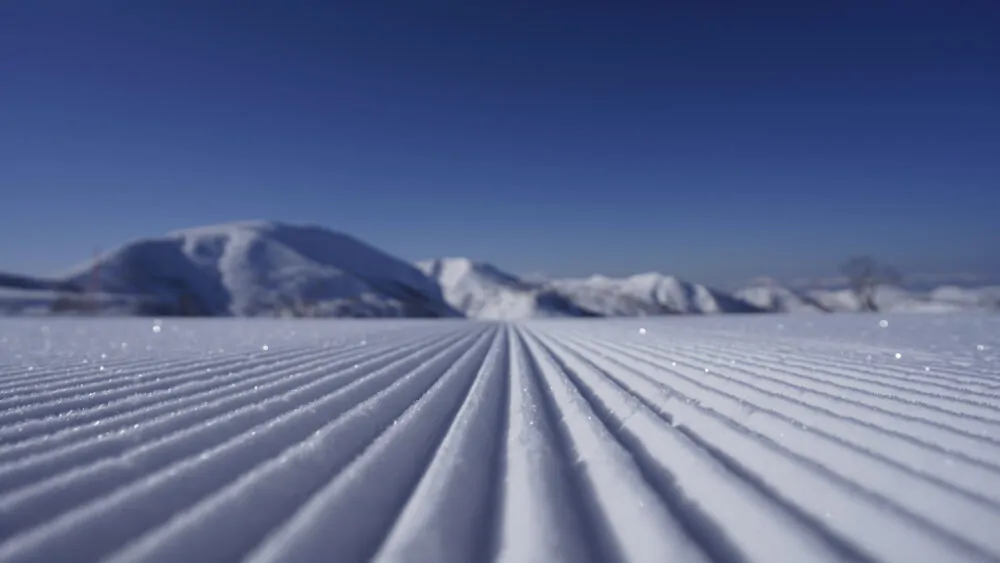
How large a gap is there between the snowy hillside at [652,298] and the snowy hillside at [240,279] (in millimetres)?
16843

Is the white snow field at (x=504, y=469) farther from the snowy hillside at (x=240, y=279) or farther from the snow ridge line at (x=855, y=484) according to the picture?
the snowy hillside at (x=240, y=279)

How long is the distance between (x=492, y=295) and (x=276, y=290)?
102 ft

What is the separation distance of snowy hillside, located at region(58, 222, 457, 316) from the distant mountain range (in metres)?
0.08

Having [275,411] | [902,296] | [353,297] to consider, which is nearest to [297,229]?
[353,297]

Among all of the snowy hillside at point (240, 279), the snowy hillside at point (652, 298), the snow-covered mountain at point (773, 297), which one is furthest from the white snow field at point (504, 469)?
the snow-covered mountain at point (773, 297)

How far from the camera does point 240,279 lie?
3925 centimetres

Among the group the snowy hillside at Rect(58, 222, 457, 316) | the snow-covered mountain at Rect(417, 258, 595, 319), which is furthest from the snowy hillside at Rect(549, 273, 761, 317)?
the snowy hillside at Rect(58, 222, 457, 316)

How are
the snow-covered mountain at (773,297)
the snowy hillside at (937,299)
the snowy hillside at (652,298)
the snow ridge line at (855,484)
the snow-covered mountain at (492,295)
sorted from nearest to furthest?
the snow ridge line at (855,484), the snowy hillside at (937,299), the snow-covered mountain at (492,295), the snowy hillside at (652,298), the snow-covered mountain at (773,297)

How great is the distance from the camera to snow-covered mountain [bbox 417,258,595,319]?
3681 centimetres

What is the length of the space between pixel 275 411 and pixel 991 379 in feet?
14.8

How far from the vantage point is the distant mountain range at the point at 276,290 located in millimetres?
27950

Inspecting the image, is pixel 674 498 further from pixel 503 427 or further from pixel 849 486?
pixel 503 427

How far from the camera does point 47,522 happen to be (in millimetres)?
1370

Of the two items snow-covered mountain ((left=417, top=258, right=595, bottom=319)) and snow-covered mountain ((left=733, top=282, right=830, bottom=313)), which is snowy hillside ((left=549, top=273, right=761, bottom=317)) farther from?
snow-covered mountain ((left=417, top=258, right=595, bottom=319))
